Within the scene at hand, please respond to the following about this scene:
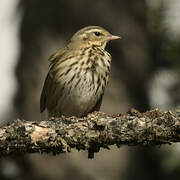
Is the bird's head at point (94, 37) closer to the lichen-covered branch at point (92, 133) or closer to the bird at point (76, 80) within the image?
the bird at point (76, 80)

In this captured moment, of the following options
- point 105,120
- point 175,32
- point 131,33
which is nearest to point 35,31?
point 131,33

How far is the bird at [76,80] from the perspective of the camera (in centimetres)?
732

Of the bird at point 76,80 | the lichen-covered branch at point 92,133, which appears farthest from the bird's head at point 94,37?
the lichen-covered branch at point 92,133

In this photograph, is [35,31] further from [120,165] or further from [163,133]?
[163,133]

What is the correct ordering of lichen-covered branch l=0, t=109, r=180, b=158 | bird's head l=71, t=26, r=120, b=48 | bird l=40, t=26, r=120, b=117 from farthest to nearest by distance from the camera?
bird's head l=71, t=26, r=120, b=48 < bird l=40, t=26, r=120, b=117 < lichen-covered branch l=0, t=109, r=180, b=158

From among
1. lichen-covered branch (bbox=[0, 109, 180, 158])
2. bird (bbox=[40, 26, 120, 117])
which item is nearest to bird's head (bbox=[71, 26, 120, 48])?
bird (bbox=[40, 26, 120, 117])

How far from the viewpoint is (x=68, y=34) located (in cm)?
953

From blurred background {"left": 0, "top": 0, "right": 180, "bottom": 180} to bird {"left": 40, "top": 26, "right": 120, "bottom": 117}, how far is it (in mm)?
1319

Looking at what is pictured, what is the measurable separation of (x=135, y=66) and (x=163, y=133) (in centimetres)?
475

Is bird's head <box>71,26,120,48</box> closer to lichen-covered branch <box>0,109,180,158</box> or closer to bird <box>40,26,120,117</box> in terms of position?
bird <box>40,26,120,117</box>

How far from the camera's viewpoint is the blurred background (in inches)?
352

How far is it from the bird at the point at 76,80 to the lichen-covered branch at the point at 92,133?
6.28 ft

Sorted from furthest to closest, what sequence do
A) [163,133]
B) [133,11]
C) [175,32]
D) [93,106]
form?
[133,11] < [175,32] < [93,106] < [163,133]

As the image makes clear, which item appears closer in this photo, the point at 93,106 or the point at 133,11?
the point at 93,106
